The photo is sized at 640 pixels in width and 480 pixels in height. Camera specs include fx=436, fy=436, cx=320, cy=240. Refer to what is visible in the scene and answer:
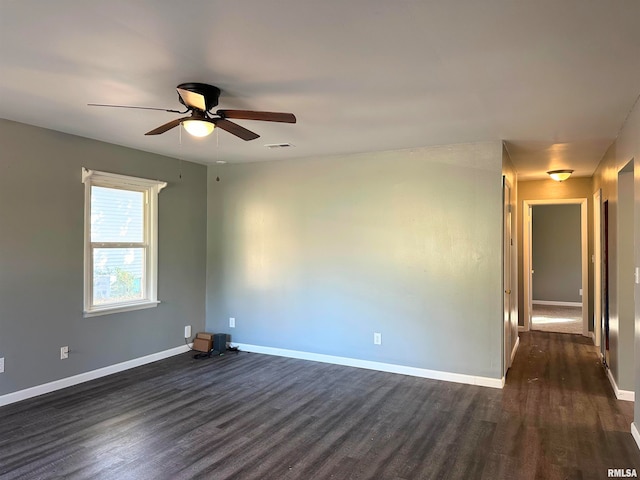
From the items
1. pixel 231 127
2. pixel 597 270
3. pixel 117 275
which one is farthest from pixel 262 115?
pixel 597 270

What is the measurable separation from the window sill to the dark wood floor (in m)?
0.67

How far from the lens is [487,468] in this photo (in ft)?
8.95

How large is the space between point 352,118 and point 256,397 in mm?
2604

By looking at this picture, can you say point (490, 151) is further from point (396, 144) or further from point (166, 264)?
point (166, 264)

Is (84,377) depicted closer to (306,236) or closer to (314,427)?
(314,427)

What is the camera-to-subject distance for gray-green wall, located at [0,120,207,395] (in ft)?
12.3

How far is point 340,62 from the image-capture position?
245cm

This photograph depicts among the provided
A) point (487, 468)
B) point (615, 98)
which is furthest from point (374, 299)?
point (615, 98)

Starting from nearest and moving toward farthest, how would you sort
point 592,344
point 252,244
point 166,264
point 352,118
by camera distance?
point 352,118 < point 166,264 < point 252,244 < point 592,344

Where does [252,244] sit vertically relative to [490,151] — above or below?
below

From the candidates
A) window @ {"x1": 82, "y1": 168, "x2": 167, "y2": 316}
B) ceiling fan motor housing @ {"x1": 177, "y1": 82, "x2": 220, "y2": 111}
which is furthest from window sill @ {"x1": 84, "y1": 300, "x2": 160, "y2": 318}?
ceiling fan motor housing @ {"x1": 177, "y1": 82, "x2": 220, "y2": 111}

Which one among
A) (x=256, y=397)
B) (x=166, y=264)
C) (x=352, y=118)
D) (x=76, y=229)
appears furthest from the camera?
(x=166, y=264)

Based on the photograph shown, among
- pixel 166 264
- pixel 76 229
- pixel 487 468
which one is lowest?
pixel 487 468

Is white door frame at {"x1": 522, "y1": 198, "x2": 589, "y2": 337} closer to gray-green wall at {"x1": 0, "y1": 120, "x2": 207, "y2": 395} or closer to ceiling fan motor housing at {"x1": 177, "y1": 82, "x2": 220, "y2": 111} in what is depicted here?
gray-green wall at {"x1": 0, "y1": 120, "x2": 207, "y2": 395}
